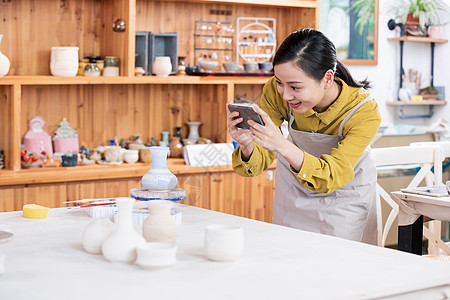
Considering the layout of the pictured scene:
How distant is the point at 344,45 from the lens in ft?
18.2

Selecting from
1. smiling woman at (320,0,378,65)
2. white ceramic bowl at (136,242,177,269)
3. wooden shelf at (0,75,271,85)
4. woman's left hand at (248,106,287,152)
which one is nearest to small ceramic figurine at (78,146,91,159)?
wooden shelf at (0,75,271,85)

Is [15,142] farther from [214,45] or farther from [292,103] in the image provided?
[292,103]

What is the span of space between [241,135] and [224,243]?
806mm

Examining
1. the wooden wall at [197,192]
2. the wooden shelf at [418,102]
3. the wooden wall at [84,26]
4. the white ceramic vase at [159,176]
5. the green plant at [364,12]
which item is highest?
the green plant at [364,12]

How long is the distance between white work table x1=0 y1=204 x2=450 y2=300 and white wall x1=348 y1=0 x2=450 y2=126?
3.84 m

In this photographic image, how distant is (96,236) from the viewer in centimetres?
185

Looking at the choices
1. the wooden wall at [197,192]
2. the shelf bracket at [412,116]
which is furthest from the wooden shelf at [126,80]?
the shelf bracket at [412,116]

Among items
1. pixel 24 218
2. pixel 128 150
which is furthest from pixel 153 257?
pixel 128 150

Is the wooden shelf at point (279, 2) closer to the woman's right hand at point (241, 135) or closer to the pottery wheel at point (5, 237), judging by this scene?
the woman's right hand at point (241, 135)

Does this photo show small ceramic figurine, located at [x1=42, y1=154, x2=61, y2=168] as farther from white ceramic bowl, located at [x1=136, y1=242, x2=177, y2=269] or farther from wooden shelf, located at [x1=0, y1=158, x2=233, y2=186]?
white ceramic bowl, located at [x1=136, y1=242, x2=177, y2=269]

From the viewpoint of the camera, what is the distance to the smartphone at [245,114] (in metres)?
2.38

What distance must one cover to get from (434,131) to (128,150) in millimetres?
2727

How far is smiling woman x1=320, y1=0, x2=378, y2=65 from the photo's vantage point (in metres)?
5.48

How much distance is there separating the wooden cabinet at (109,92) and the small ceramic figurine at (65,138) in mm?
44
